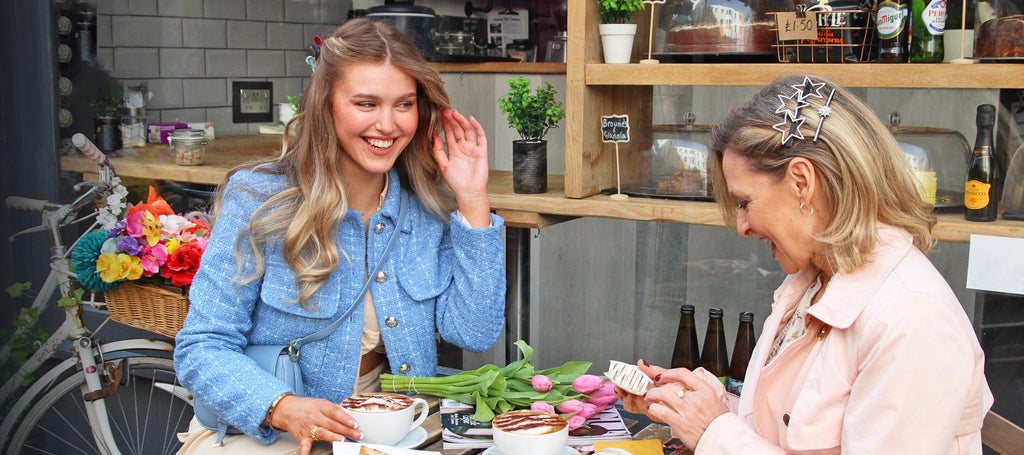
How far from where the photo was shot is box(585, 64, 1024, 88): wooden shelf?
2.31 meters

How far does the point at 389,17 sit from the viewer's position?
3.55 meters

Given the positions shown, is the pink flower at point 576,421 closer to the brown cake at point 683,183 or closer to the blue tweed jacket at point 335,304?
the blue tweed jacket at point 335,304

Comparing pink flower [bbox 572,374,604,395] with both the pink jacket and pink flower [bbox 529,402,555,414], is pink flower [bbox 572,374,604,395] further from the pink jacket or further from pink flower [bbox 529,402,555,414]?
the pink jacket

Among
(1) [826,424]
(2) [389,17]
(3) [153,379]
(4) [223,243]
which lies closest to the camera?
(1) [826,424]

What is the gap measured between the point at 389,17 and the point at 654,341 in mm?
1540

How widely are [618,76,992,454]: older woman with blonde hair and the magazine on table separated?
253mm

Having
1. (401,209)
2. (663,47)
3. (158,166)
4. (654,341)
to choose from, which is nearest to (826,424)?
(401,209)

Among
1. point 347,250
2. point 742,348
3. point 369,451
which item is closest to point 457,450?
point 369,451

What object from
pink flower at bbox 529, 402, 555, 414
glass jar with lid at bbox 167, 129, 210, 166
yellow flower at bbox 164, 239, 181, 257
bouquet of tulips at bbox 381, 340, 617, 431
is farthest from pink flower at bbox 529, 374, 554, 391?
glass jar with lid at bbox 167, 129, 210, 166

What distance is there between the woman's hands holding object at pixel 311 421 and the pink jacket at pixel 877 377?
2.20 ft

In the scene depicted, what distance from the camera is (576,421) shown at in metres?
2.01

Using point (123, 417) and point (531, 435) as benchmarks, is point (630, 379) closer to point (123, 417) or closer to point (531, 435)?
point (531, 435)

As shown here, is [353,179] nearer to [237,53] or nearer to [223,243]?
[223,243]

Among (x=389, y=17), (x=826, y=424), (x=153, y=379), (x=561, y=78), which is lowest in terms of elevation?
(x=153, y=379)
